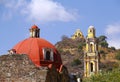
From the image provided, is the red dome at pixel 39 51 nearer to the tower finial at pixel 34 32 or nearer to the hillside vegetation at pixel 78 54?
the tower finial at pixel 34 32

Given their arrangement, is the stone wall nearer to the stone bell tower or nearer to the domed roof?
the domed roof

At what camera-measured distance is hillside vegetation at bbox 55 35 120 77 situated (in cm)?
8431

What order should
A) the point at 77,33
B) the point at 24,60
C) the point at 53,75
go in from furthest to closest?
the point at 77,33
the point at 53,75
the point at 24,60

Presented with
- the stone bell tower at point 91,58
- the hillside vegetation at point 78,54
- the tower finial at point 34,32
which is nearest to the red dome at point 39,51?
the tower finial at point 34,32

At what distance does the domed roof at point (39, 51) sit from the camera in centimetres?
2455

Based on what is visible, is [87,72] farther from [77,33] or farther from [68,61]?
[77,33]

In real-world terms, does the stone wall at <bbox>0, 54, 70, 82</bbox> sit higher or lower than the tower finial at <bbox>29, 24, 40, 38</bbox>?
lower

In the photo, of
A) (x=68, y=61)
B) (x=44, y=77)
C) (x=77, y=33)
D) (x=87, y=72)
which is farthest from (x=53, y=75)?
(x=77, y=33)

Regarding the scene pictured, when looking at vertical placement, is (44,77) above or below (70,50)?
below

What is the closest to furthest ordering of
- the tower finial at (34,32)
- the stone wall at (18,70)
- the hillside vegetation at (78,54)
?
the stone wall at (18,70)
the tower finial at (34,32)
the hillside vegetation at (78,54)

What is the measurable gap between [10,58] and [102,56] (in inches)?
2925

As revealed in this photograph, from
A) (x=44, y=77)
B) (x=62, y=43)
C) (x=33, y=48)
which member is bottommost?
(x=44, y=77)

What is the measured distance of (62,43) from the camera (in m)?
102

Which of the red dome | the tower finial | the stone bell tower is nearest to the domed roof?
the red dome
